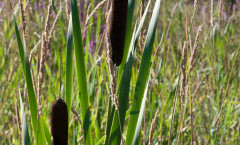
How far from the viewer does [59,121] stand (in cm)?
69

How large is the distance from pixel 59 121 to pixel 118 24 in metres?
0.28

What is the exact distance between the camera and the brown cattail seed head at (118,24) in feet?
2.52

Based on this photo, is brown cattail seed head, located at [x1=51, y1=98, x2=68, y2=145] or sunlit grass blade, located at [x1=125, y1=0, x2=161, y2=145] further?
Result: sunlit grass blade, located at [x1=125, y1=0, x2=161, y2=145]

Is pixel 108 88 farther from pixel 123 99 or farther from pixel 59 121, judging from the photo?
pixel 59 121

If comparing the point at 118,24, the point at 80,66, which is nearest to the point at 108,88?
the point at 80,66

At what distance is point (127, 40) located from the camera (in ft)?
3.13

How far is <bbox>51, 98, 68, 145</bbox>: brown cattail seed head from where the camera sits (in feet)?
2.24

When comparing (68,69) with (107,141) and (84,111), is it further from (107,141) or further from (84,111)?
(107,141)

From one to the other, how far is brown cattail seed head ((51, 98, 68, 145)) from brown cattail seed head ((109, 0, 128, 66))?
213 mm

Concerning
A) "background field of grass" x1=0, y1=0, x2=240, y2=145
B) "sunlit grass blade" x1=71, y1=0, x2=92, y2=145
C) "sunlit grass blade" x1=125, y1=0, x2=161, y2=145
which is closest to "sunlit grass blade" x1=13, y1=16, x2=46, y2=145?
"background field of grass" x1=0, y1=0, x2=240, y2=145

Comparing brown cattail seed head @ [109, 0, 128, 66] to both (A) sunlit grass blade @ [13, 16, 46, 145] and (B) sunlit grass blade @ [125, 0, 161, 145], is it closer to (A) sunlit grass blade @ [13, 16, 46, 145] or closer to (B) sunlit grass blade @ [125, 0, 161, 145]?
(B) sunlit grass blade @ [125, 0, 161, 145]

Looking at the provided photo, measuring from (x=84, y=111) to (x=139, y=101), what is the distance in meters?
0.18

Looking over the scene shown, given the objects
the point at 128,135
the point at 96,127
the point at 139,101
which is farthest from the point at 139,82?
the point at 96,127

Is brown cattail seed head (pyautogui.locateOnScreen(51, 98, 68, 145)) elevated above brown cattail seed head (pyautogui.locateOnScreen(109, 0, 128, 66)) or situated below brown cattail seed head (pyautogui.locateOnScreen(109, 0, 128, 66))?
below
